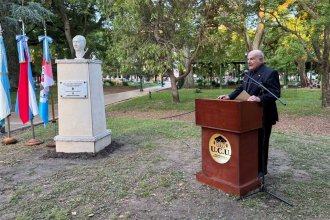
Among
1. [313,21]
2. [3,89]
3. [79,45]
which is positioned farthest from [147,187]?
[313,21]

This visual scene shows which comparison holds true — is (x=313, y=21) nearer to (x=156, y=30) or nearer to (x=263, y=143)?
(x=156, y=30)

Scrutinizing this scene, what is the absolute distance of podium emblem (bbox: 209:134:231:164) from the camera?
4121mm

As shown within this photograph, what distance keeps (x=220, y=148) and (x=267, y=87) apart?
93 cm

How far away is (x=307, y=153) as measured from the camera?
625cm

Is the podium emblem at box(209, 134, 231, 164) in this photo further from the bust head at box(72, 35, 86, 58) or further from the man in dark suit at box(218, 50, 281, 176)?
the bust head at box(72, 35, 86, 58)

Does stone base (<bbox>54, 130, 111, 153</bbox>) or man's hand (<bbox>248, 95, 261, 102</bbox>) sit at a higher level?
man's hand (<bbox>248, 95, 261, 102</bbox>)

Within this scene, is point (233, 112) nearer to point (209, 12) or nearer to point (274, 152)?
point (274, 152)

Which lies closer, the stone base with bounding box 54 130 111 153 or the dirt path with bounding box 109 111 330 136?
the stone base with bounding box 54 130 111 153

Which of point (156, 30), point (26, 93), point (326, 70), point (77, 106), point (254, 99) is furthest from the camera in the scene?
point (156, 30)

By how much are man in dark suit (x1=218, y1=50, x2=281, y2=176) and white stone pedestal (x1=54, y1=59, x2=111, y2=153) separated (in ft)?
9.94

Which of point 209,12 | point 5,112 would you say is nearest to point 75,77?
point 5,112

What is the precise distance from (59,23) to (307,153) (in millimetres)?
24497

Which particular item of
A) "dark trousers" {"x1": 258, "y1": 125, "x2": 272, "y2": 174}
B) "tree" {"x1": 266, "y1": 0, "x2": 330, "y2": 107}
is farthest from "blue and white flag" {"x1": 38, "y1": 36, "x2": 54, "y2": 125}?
"tree" {"x1": 266, "y1": 0, "x2": 330, "y2": 107}

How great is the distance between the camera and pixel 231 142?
404 cm
